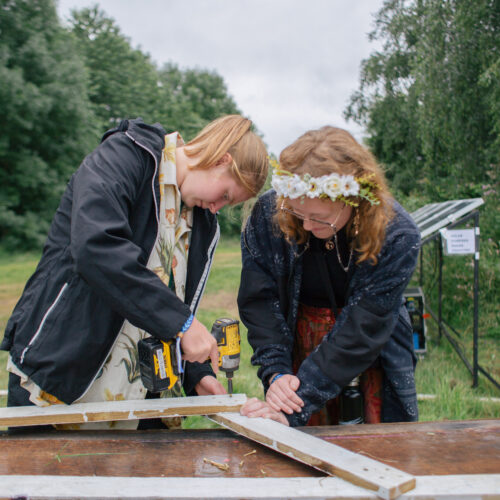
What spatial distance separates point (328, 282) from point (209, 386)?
2.25ft

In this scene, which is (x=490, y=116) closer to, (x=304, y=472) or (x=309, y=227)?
(x=309, y=227)

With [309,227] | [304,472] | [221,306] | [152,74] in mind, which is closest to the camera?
[304,472]

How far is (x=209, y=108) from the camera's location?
36250 millimetres

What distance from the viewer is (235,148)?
5.65 feet

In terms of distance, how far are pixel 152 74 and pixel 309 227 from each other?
26927 millimetres

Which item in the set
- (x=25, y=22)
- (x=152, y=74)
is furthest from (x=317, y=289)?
(x=152, y=74)

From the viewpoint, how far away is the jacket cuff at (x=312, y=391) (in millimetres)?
1827

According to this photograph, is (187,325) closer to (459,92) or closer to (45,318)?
(45,318)

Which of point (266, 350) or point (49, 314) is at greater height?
point (49, 314)

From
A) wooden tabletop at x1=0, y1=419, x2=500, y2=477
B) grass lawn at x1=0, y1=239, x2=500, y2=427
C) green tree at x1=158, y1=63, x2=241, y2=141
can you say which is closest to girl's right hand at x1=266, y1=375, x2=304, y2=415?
wooden tabletop at x1=0, y1=419, x2=500, y2=477

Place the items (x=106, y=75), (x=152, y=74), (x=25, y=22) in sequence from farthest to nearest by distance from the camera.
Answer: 1. (x=152, y=74)
2. (x=106, y=75)
3. (x=25, y=22)

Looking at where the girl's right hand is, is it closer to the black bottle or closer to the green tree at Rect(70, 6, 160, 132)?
the black bottle

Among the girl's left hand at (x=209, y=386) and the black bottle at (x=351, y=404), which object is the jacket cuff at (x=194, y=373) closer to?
the girl's left hand at (x=209, y=386)

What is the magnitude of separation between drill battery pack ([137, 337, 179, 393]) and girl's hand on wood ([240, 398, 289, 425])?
0.32 metres
